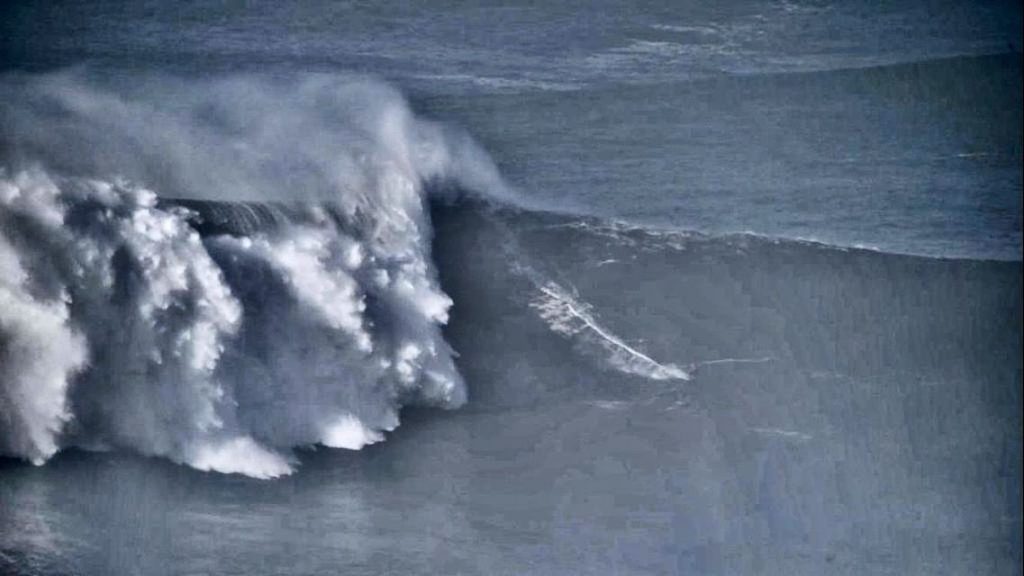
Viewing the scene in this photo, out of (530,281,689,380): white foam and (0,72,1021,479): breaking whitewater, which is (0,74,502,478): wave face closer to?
(0,72,1021,479): breaking whitewater

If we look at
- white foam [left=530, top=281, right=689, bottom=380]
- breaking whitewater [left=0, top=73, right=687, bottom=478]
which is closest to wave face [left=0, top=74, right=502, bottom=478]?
breaking whitewater [left=0, top=73, right=687, bottom=478]

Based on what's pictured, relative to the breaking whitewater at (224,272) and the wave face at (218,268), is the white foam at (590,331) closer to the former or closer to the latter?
the breaking whitewater at (224,272)

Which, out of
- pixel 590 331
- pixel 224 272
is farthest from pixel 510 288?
pixel 224 272

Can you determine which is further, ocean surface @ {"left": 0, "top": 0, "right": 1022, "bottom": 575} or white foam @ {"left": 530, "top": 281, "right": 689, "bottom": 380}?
white foam @ {"left": 530, "top": 281, "right": 689, "bottom": 380}

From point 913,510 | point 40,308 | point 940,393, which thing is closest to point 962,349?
point 940,393

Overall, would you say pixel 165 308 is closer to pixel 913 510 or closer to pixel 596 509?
pixel 596 509

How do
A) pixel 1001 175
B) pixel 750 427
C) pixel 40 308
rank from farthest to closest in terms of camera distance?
pixel 1001 175, pixel 750 427, pixel 40 308

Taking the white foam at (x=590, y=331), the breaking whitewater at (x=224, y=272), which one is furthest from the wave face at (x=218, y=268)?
the white foam at (x=590, y=331)

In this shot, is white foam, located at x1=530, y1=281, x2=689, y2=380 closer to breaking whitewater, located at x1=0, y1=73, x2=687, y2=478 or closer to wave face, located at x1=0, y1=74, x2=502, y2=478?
breaking whitewater, located at x1=0, y1=73, x2=687, y2=478
